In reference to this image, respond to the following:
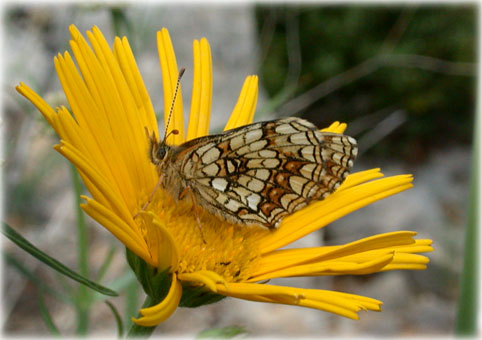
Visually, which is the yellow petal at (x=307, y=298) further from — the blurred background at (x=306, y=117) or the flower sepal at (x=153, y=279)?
the blurred background at (x=306, y=117)

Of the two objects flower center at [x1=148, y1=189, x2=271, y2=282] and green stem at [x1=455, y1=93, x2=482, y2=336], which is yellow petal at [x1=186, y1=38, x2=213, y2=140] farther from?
green stem at [x1=455, y1=93, x2=482, y2=336]

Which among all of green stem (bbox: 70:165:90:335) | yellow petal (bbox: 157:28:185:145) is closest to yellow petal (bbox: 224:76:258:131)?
yellow petal (bbox: 157:28:185:145)

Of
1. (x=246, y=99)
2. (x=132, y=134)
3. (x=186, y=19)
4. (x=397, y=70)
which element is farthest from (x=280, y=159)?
(x=397, y=70)

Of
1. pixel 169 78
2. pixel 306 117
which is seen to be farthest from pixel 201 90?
pixel 306 117

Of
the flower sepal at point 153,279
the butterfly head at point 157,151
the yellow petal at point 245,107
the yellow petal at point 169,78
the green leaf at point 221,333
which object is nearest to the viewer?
the flower sepal at point 153,279

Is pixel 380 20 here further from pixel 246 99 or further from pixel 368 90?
pixel 246 99

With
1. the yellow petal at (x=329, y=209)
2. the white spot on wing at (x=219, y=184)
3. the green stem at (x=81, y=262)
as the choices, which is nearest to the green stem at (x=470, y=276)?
the yellow petal at (x=329, y=209)
